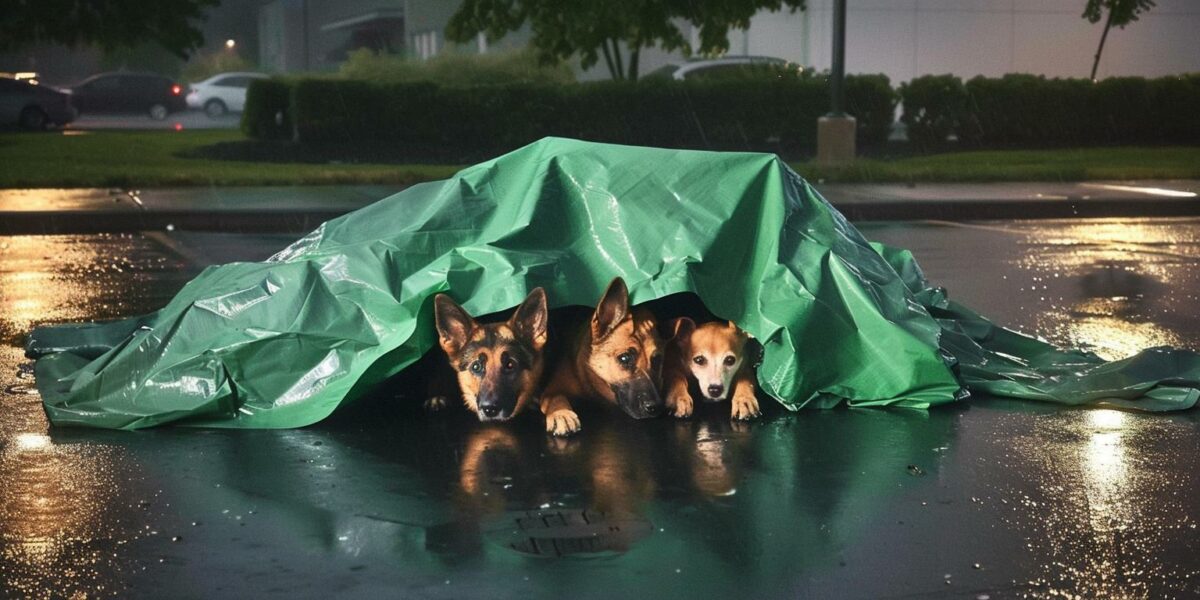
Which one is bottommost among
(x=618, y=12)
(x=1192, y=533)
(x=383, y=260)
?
(x=1192, y=533)

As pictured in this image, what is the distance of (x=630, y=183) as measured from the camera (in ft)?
22.5

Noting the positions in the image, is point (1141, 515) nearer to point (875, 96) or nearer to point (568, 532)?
point (568, 532)

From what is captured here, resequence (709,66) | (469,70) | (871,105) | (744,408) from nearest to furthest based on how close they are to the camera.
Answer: (744,408) → (871,105) → (469,70) → (709,66)

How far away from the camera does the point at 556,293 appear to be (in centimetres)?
641

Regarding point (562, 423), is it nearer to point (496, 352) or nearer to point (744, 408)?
point (496, 352)

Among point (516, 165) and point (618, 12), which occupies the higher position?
point (618, 12)

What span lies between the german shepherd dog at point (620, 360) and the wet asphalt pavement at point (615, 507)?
14cm

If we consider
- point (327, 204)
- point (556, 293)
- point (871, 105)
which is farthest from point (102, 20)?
point (556, 293)

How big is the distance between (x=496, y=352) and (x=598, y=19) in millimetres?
17132

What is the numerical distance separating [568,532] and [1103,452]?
97.9 inches

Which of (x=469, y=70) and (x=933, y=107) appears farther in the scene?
(x=469, y=70)

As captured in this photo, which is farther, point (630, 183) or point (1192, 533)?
point (630, 183)

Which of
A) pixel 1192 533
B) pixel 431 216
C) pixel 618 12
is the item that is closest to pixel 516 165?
pixel 431 216

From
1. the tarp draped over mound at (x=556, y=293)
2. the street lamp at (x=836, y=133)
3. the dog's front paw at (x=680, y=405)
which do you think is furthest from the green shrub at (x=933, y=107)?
the dog's front paw at (x=680, y=405)
